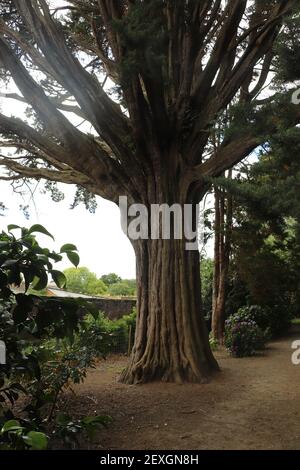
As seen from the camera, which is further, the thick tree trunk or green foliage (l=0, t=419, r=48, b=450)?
the thick tree trunk

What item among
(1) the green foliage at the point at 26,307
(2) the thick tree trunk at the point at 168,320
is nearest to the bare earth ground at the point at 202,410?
(2) the thick tree trunk at the point at 168,320

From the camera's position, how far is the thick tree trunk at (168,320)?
7.59m

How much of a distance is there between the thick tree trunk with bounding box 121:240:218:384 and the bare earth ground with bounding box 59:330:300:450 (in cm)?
34

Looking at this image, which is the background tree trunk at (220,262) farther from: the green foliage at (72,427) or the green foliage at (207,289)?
the green foliage at (72,427)

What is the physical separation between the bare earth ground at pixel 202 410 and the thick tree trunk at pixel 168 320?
34 cm

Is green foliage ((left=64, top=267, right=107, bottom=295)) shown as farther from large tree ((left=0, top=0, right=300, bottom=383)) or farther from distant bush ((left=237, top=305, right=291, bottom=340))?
large tree ((left=0, top=0, right=300, bottom=383))

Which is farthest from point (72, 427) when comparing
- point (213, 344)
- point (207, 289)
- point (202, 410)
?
point (207, 289)

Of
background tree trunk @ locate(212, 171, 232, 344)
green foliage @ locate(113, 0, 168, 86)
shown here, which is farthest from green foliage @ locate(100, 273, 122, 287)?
green foliage @ locate(113, 0, 168, 86)

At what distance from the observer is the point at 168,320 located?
25.8ft

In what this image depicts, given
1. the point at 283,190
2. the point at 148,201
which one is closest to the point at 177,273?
the point at 148,201

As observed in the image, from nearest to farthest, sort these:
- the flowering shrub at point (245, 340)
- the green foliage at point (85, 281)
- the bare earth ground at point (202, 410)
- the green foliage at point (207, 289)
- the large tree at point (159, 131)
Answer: the bare earth ground at point (202, 410), the large tree at point (159, 131), the flowering shrub at point (245, 340), the green foliage at point (207, 289), the green foliage at point (85, 281)

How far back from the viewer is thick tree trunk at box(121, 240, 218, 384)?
24.9ft

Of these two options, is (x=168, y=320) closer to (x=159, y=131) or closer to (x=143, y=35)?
(x=159, y=131)

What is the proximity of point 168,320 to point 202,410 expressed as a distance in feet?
7.24
